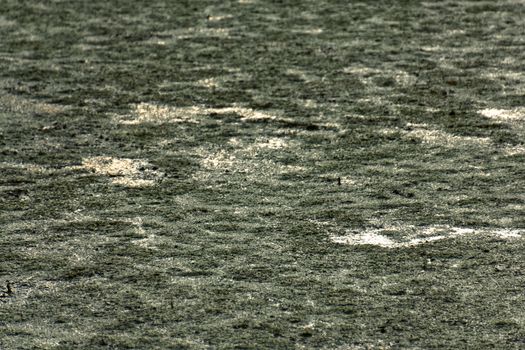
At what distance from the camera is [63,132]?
13.8 feet

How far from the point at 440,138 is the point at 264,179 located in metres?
0.70

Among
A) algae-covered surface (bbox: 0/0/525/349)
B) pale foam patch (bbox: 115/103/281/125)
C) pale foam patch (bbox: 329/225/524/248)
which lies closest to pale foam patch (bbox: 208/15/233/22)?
algae-covered surface (bbox: 0/0/525/349)

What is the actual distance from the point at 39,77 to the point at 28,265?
1925 millimetres

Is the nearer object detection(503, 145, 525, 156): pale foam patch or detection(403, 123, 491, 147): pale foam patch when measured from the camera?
detection(503, 145, 525, 156): pale foam patch

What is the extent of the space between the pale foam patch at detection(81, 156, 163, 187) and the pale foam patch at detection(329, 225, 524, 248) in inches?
29.0

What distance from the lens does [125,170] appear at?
12.5 feet

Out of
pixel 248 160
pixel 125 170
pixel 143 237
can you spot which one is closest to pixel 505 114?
pixel 248 160

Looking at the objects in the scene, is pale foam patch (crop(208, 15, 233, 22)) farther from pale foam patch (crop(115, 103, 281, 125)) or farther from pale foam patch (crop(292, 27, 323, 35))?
pale foam patch (crop(115, 103, 281, 125))

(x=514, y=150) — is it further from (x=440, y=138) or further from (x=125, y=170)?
(x=125, y=170)

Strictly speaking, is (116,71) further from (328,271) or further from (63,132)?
(328,271)

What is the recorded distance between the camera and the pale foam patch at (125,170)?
370 cm

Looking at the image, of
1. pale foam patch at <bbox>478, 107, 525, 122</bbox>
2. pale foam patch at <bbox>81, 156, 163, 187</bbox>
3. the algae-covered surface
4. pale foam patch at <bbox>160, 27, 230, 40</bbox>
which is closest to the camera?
the algae-covered surface

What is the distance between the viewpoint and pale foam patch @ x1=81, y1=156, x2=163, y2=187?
370 centimetres

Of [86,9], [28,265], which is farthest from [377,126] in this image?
[86,9]
